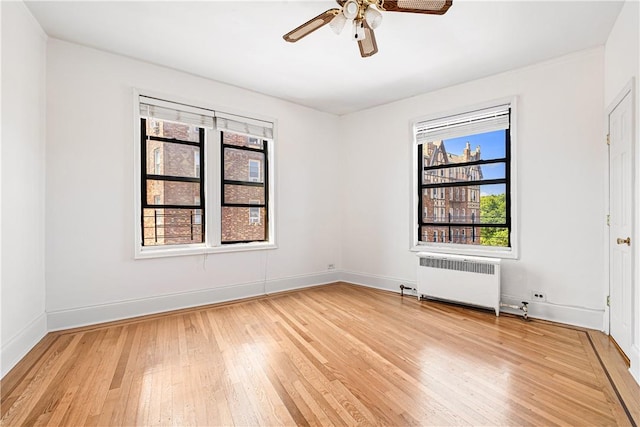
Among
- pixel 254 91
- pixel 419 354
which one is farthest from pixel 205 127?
pixel 419 354

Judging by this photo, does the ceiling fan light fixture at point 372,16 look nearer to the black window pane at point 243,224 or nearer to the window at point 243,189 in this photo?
the window at point 243,189

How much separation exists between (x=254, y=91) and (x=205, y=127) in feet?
3.05

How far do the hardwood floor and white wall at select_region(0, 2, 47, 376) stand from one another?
274 millimetres

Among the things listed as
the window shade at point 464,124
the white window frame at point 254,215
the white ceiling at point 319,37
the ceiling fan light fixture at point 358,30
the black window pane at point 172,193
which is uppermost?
the white ceiling at point 319,37

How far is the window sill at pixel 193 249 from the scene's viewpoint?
3534 millimetres

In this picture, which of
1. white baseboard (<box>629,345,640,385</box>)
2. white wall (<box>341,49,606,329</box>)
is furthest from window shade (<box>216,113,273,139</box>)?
white baseboard (<box>629,345,640,385</box>)

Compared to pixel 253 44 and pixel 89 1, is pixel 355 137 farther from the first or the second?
pixel 89 1

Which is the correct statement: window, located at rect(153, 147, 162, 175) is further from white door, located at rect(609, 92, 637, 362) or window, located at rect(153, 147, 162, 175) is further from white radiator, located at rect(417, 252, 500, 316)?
white door, located at rect(609, 92, 637, 362)

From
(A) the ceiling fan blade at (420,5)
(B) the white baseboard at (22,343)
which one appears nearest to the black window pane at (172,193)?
(B) the white baseboard at (22,343)

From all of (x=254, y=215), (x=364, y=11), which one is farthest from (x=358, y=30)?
(x=254, y=215)

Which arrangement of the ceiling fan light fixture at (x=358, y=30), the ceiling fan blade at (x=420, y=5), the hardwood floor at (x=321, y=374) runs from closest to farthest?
1. the hardwood floor at (x=321, y=374)
2. the ceiling fan blade at (x=420, y=5)
3. the ceiling fan light fixture at (x=358, y=30)

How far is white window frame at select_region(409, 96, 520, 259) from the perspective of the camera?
11.9 ft

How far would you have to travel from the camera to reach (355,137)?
523cm

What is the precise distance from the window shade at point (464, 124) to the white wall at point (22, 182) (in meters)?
4.34
